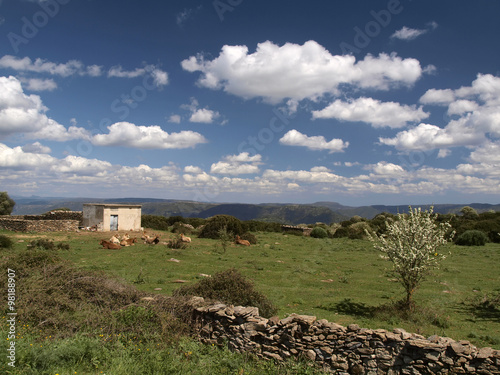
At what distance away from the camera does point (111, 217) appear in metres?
35.8

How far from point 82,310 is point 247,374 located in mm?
5354

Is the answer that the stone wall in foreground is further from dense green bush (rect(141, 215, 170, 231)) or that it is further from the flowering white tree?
the flowering white tree

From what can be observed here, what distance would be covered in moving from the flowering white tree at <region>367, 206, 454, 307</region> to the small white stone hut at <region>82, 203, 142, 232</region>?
103 feet

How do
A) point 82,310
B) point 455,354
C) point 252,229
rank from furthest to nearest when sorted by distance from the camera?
point 252,229
point 82,310
point 455,354

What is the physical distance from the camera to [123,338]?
26.9 feet

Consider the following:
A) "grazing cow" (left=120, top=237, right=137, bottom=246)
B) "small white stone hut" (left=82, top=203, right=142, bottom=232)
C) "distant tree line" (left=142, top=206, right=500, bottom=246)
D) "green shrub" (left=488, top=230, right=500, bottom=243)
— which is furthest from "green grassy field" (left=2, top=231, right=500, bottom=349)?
"small white stone hut" (left=82, top=203, right=142, bottom=232)

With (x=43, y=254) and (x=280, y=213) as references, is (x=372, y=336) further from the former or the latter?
(x=280, y=213)

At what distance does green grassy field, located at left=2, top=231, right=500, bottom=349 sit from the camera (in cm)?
979

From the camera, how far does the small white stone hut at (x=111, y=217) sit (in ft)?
116

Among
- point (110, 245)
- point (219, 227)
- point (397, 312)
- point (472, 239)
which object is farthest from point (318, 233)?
point (397, 312)

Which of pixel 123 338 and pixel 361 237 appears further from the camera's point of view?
pixel 361 237

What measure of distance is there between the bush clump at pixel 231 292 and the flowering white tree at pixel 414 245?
4.09 meters

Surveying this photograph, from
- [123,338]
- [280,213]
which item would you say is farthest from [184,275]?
[280,213]

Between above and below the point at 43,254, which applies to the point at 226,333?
below
